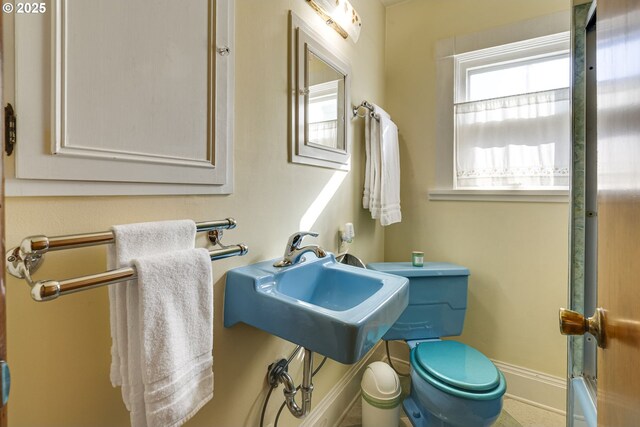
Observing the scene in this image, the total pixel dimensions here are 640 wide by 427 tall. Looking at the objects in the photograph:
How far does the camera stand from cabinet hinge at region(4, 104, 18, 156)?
51cm

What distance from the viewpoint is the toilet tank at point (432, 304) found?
1.58 m

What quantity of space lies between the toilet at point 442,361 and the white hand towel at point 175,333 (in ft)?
3.06

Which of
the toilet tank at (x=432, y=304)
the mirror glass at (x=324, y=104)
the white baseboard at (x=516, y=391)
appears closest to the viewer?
the mirror glass at (x=324, y=104)

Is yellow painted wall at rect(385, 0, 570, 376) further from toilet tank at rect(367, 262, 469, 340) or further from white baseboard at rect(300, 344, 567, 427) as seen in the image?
toilet tank at rect(367, 262, 469, 340)

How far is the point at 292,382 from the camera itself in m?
1.06

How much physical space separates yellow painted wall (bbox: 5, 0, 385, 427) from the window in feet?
2.10

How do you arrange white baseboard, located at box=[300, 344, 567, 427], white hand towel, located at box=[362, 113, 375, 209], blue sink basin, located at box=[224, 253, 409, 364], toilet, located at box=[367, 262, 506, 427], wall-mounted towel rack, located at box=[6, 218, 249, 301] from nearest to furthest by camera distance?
wall-mounted towel rack, located at box=[6, 218, 249, 301]
blue sink basin, located at box=[224, 253, 409, 364]
toilet, located at box=[367, 262, 506, 427]
white baseboard, located at box=[300, 344, 567, 427]
white hand towel, located at box=[362, 113, 375, 209]

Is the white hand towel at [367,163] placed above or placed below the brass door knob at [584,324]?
above

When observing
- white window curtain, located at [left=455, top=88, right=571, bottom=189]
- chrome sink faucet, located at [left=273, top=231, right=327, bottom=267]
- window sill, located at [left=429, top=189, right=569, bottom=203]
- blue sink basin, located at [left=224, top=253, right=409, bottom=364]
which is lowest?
blue sink basin, located at [left=224, top=253, right=409, bottom=364]

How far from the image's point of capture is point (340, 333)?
27.5 inches

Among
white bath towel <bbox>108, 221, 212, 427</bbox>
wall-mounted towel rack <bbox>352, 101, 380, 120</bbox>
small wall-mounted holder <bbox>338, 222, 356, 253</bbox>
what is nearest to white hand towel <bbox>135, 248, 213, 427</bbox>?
white bath towel <bbox>108, 221, 212, 427</bbox>

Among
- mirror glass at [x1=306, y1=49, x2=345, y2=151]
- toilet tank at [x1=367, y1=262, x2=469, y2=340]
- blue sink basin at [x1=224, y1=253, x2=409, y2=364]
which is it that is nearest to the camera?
blue sink basin at [x1=224, y1=253, x2=409, y2=364]

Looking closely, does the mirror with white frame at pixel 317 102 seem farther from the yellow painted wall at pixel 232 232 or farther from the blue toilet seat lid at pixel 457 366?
the blue toilet seat lid at pixel 457 366

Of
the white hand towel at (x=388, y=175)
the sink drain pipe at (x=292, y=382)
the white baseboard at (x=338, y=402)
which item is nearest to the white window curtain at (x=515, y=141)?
the white hand towel at (x=388, y=175)
